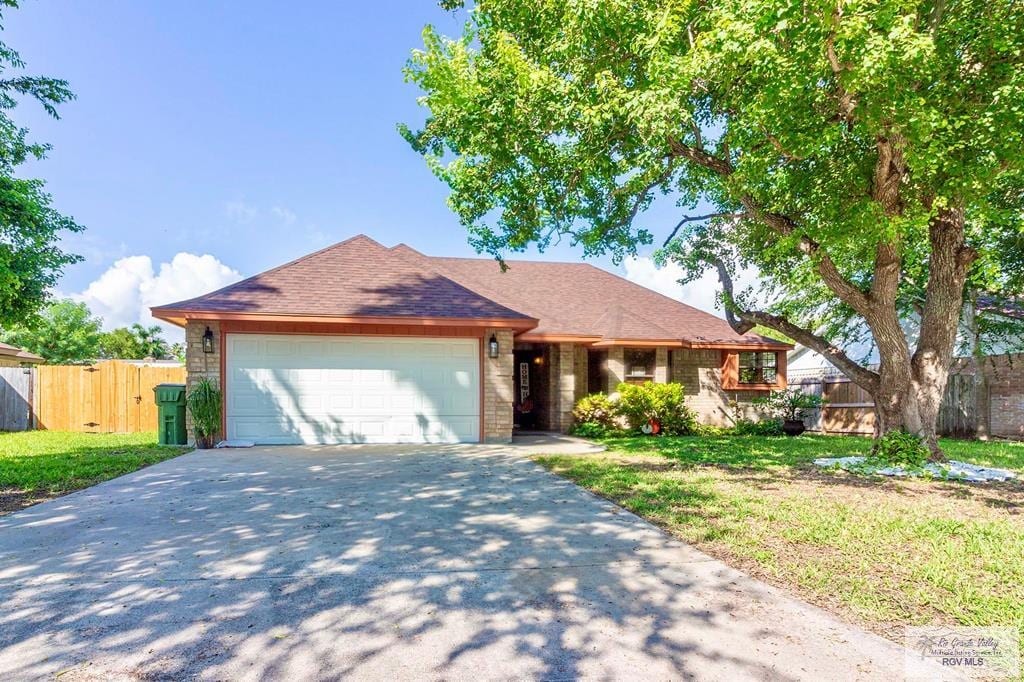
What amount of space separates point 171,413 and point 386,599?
888cm

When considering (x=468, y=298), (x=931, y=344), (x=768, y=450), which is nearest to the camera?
(x=931, y=344)

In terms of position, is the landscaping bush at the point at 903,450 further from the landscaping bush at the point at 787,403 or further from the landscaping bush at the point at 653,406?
the landscaping bush at the point at 787,403

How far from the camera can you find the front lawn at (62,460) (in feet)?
19.4

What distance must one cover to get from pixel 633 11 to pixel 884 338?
5756mm

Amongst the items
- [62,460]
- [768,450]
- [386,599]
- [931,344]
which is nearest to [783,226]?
[931,344]

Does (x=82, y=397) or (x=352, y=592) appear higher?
(x=82, y=397)

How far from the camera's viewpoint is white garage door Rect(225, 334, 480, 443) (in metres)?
9.91

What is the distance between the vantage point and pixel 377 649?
246cm

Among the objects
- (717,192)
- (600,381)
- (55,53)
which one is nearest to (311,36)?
(55,53)

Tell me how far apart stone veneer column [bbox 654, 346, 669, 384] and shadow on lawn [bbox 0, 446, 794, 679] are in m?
8.40

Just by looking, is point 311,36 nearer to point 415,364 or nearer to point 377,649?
point 415,364

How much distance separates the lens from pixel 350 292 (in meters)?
10.4

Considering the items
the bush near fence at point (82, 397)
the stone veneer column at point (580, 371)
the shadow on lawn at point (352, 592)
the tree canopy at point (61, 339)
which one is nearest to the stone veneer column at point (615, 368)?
the stone veneer column at point (580, 371)

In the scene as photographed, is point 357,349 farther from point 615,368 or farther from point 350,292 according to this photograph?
point 615,368
